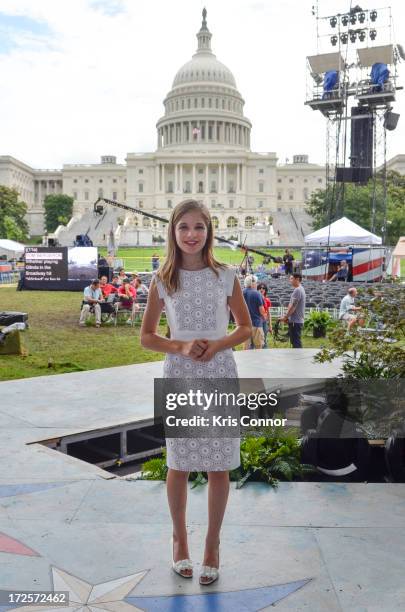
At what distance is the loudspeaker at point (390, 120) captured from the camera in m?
41.8

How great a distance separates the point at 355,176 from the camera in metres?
38.1

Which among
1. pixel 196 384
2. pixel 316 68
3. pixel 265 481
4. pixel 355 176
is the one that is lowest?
pixel 265 481

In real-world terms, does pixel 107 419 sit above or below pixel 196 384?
below

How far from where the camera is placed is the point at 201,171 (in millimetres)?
123875

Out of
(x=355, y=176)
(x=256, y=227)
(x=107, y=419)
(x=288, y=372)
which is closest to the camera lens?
(x=107, y=419)

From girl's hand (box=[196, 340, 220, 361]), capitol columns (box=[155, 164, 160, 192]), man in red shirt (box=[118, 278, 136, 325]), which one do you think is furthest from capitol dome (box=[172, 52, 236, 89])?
girl's hand (box=[196, 340, 220, 361])

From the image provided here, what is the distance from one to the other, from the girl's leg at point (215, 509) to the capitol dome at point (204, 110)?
12432cm

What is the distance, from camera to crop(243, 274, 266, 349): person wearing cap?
440 inches

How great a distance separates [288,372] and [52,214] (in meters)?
112

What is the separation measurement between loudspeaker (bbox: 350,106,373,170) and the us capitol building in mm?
71717

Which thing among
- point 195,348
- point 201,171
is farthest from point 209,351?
point 201,171

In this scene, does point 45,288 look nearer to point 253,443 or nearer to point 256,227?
point 253,443

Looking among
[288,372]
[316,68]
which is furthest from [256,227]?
[288,372]

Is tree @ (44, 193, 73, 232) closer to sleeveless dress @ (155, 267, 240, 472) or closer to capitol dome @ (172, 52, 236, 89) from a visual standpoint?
capitol dome @ (172, 52, 236, 89)
